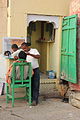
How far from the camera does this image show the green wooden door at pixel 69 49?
7.77 metres

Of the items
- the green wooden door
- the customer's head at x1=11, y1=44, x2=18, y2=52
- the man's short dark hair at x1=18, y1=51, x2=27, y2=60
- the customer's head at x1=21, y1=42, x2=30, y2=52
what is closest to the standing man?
the customer's head at x1=21, y1=42, x2=30, y2=52

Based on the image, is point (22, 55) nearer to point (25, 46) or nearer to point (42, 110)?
point (25, 46)

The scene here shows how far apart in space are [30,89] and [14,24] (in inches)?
84.3

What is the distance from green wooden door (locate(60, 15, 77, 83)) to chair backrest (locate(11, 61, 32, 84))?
4.20 feet

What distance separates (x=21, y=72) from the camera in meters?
7.40

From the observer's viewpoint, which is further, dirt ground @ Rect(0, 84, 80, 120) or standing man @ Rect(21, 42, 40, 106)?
standing man @ Rect(21, 42, 40, 106)

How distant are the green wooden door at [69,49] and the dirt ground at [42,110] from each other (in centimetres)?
80

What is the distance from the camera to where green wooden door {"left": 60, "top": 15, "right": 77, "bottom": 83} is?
7.77 m

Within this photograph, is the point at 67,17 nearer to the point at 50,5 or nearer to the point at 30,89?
the point at 50,5

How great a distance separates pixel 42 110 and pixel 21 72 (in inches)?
45.6

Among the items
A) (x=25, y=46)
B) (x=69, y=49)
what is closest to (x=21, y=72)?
(x=25, y=46)

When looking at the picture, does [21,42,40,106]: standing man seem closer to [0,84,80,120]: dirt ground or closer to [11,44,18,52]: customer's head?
[0,84,80,120]: dirt ground

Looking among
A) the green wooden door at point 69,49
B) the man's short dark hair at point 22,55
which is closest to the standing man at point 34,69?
the man's short dark hair at point 22,55

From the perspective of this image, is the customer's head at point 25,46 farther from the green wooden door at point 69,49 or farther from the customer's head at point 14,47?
the green wooden door at point 69,49
